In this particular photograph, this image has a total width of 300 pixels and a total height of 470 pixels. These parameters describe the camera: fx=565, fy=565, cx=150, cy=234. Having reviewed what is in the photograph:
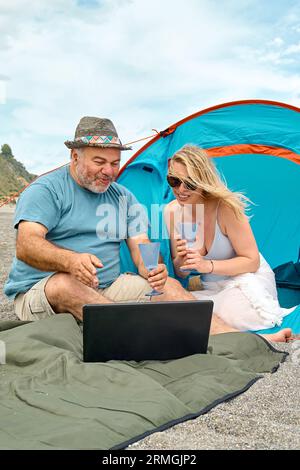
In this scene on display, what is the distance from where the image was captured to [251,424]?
1.93 metres

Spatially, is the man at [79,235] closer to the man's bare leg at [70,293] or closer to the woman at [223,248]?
the man's bare leg at [70,293]

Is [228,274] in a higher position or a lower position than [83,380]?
higher

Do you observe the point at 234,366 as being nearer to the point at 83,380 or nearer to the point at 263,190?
the point at 83,380

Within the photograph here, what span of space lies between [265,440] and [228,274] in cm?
166

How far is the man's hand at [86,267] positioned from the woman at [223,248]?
73cm

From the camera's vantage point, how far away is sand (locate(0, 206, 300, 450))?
1.75m

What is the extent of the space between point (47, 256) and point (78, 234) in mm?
452

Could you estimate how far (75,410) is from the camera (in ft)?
6.47
